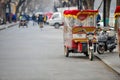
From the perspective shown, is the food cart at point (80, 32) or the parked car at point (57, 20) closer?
the food cart at point (80, 32)

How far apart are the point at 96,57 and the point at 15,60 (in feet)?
10.7

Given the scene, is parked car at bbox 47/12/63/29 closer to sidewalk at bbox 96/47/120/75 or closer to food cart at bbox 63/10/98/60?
sidewalk at bbox 96/47/120/75

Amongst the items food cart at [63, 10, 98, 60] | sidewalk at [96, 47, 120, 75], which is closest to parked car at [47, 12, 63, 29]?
sidewalk at [96, 47, 120, 75]

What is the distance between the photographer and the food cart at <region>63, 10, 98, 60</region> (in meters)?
20.3

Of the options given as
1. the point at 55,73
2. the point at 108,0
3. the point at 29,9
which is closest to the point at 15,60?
the point at 55,73

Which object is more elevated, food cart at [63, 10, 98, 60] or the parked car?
food cart at [63, 10, 98, 60]

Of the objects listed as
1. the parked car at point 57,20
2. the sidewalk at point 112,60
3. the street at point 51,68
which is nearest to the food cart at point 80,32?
the street at point 51,68

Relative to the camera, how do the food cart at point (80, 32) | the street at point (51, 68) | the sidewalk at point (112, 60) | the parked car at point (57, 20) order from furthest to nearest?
the parked car at point (57, 20), the food cart at point (80, 32), the sidewalk at point (112, 60), the street at point (51, 68)

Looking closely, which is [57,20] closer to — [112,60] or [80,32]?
[80,32]

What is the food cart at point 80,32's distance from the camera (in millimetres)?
20297

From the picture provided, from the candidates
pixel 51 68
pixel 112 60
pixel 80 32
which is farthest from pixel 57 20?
pixel 51 68

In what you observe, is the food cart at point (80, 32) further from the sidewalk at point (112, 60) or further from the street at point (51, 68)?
the sidewalk at point (112, 60)

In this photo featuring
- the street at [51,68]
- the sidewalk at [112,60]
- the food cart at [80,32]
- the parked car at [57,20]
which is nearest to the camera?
the street at [51,68]

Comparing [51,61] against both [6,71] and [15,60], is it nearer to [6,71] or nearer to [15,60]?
[15,60]
